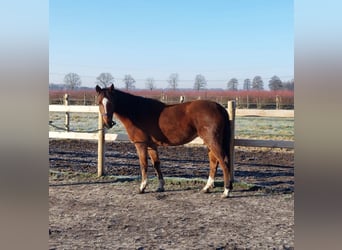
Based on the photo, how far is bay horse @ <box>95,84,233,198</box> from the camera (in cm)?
453

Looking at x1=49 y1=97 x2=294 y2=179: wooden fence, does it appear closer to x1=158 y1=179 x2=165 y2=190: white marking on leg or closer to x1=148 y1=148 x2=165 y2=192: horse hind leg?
x1=148 y1=148 x2=165 y2=192: horse hind leg

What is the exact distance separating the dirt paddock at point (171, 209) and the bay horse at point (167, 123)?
379 millimetres

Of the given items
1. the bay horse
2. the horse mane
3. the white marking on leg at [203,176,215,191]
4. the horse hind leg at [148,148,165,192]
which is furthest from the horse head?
the white marking on leg at [203,176,215,191]

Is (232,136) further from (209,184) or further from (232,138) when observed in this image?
(209,184)

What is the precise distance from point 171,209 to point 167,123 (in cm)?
129

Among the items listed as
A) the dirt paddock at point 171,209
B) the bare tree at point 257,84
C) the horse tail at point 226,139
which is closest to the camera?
the dirt paddock at point 171,209

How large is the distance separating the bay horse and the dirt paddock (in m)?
0.38

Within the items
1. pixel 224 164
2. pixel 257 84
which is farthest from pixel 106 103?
pixel 257 84

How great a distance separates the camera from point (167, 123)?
4793 mm

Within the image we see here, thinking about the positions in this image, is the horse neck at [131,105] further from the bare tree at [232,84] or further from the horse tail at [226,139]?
the bare tree at [232,84]

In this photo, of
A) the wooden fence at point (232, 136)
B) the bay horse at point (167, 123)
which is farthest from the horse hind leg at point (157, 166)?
the wooden fence at point (232, 136)

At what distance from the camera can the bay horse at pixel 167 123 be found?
178 inches
